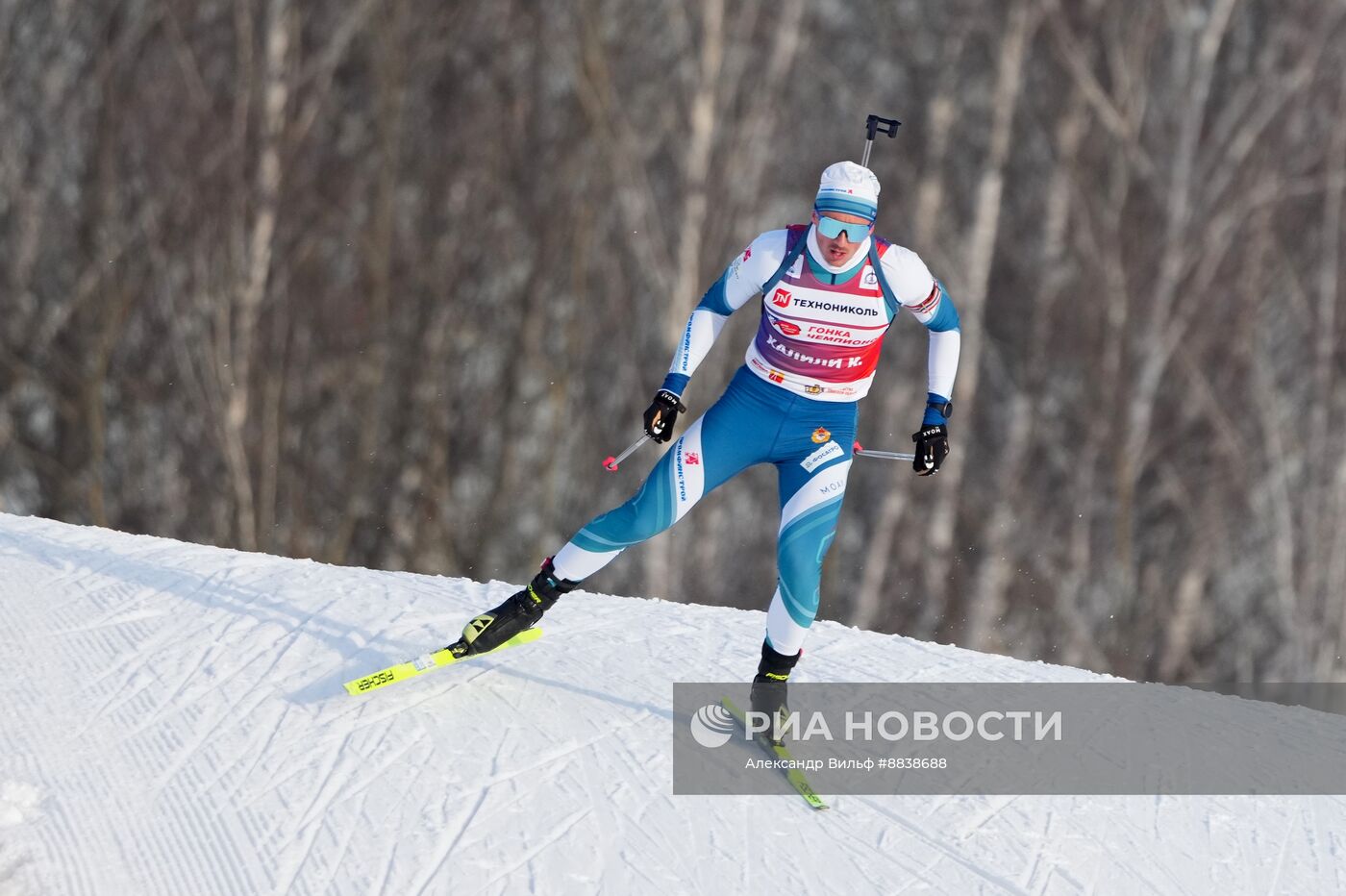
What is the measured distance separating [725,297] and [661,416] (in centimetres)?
44

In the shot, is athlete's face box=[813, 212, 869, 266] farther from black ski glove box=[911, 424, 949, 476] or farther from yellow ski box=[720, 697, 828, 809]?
yellow ski box=[720, 697, 828, 809]

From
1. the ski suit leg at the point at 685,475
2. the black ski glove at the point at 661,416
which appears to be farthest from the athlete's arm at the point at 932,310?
the black ski glove at the point at 661,416

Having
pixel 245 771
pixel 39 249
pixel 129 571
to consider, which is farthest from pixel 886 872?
pixel 39 249

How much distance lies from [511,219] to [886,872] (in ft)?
34.8

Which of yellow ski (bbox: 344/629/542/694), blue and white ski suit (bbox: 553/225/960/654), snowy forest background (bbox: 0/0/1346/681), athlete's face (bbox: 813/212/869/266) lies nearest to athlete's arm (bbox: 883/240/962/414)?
blue and white ski suit (bbox: 553/225/960/654)

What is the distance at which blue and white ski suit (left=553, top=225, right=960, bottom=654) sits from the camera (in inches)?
139

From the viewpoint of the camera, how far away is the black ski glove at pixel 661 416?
356cm

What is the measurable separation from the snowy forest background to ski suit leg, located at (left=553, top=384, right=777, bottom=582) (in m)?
8.13

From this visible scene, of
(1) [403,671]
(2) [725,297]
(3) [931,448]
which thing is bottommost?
(1) [403,671]

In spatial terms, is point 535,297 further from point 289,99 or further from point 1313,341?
point 1313,341

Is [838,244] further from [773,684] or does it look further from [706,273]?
[706,273]

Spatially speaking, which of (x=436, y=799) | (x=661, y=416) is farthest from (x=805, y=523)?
(x=436, y=799)

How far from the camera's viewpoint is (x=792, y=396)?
12.0 feet

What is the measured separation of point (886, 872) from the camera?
3.17m
